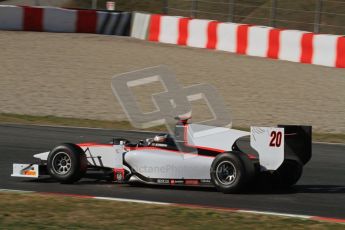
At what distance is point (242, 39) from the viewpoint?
20.8 metres

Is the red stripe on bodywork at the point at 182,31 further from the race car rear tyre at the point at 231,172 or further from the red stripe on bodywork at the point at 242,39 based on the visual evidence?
the race car rear tyre at the point at 231,172

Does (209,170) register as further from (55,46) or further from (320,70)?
(55,46)

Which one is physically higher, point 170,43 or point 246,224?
point 170,43

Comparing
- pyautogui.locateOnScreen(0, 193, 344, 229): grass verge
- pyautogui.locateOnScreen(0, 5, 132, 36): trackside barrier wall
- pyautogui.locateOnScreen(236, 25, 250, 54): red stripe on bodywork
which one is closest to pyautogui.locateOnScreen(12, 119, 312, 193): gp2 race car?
pyautogui.locateOnScreen(0, 193, 344, 229): grass verge

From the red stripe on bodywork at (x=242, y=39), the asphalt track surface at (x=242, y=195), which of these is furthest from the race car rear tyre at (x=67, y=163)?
the red stripe on bodywork at (x=242, y=39)

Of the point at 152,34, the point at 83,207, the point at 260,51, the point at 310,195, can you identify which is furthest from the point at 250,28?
the point at 83,207

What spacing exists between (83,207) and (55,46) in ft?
45.7

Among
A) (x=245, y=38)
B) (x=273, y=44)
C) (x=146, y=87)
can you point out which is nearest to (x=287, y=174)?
(x=146, y=87)

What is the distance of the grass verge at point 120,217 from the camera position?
21.9 feet

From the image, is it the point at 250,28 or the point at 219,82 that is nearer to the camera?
the point at 219,82

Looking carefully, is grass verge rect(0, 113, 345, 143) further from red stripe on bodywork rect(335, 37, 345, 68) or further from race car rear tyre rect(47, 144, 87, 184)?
red stripe on bodywork rect(335, 37, 345, 68)

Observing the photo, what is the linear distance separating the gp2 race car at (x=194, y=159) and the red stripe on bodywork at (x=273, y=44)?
11.4 m

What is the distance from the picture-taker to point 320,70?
1859 centimetres

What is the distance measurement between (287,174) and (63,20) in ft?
52.0
